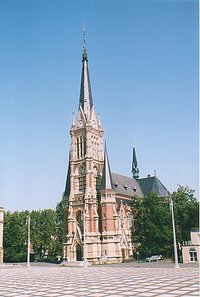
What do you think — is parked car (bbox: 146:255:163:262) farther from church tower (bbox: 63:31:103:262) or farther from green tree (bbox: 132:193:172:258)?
church tower (bbox: 63:31:103:262)

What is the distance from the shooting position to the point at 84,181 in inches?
2645

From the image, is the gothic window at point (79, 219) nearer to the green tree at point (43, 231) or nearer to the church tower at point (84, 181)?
the church tower at point (84, 181)

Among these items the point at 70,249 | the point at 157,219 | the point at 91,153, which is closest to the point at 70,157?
the point at 91,153

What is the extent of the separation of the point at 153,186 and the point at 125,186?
887 centimetres

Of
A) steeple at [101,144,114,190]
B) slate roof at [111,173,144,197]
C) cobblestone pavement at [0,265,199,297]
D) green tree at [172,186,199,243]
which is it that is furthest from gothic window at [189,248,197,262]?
slate roof at [111,173,144,197]

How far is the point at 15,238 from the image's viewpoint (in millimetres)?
65438

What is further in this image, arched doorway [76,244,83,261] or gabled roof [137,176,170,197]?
gabled roof [137,176,170,197]

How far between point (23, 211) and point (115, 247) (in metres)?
24.5

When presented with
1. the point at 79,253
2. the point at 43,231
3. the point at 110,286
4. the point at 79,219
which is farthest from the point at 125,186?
the point at 110,286

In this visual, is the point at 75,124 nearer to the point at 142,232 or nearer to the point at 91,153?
the point at 91,153

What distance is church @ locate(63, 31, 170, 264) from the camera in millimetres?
61875

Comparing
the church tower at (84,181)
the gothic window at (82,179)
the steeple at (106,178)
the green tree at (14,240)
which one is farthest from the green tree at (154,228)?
the green tree at (14,240)

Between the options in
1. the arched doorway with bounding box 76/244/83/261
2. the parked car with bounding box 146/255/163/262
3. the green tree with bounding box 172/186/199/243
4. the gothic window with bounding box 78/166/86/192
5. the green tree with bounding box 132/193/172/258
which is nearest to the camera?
the green tree with bounding box 172/186/199/243

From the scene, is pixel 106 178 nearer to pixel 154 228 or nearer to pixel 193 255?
pixel 154 228
